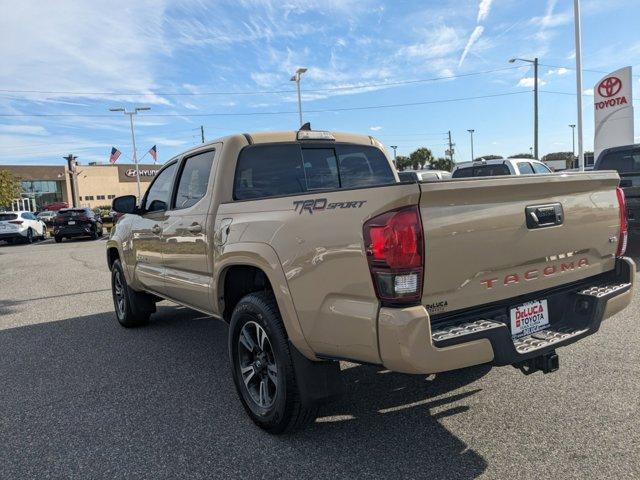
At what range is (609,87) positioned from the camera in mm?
19672

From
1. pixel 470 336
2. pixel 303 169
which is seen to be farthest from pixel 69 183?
pixel 470 336

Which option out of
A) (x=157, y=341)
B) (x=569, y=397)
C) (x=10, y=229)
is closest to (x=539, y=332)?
(x=569, y=397)

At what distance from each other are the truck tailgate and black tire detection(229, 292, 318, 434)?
1.02 metres

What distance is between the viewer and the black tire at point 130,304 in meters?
6.09

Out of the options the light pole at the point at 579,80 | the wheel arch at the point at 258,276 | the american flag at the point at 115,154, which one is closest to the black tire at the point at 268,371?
the wheel arch at the point at 258,276

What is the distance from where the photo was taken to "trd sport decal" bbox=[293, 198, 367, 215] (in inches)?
102

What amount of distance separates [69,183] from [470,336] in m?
78.2

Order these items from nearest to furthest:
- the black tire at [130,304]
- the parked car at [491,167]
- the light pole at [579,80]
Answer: the black tire at [130,304] → the parked car at [491,167] → the light pole at [579,80]

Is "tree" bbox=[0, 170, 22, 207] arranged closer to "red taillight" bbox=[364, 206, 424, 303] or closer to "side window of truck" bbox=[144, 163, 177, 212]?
"side window of truck" bbox=[144, 163, 177, 212]

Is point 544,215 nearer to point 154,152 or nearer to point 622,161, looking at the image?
point 622,161

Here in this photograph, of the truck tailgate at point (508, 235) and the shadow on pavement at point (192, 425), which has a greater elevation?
the truck tailgate at point (508, 235)

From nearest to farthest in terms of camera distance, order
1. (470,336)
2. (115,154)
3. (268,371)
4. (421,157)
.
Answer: (470,336)
(268,371)
(115,154)
(421,157)

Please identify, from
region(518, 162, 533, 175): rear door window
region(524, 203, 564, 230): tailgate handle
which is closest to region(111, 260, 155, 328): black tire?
region(524, 203, 564, 230): tailgate handle

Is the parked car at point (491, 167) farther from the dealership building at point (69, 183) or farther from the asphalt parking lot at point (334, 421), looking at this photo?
the dealership building at point (69, 183)
